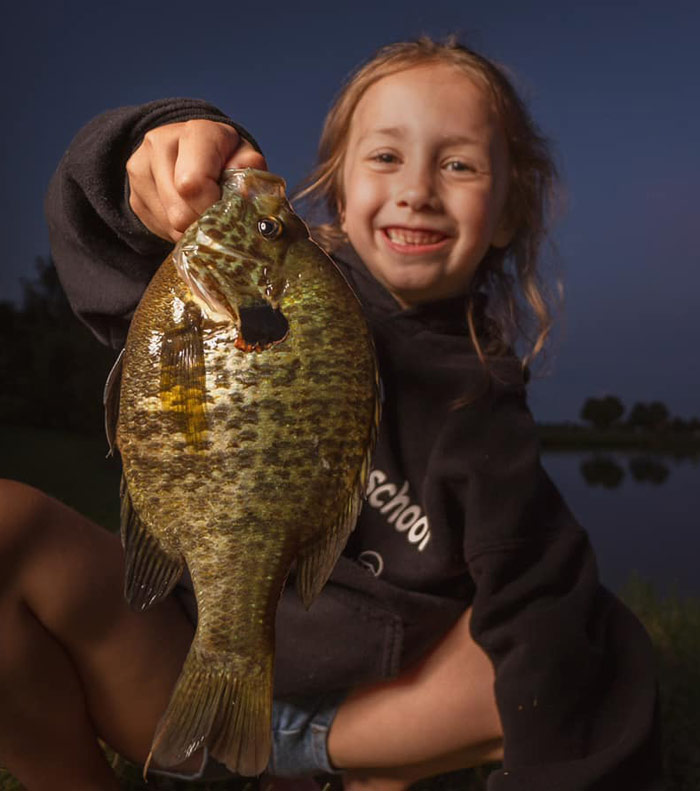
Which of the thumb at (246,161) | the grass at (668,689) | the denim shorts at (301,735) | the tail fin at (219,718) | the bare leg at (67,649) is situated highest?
the thumb at (246,161)

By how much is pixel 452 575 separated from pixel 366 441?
148 centimetres

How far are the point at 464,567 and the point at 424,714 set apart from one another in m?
0.50

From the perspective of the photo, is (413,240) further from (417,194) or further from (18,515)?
(18,515)

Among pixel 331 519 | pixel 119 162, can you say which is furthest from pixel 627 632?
pixel 119 162

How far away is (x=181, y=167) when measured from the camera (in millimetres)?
1627

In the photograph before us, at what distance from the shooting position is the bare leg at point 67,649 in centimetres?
252

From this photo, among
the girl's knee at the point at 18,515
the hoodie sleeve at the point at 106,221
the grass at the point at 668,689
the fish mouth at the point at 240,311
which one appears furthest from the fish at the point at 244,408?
the grass at the point at 668,689

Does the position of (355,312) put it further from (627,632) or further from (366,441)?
(627,632)

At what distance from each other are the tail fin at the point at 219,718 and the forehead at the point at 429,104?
1944 mm

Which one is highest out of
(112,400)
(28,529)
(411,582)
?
(112,400)

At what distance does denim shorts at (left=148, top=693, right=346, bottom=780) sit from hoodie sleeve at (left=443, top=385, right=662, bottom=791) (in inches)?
22.6

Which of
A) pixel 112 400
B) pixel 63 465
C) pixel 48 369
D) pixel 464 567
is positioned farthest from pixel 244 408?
pixel 48 369

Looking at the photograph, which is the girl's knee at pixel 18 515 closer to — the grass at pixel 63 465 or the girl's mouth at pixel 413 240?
the girl's mouth at pixel 413 240

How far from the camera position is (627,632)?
2.98 metres
